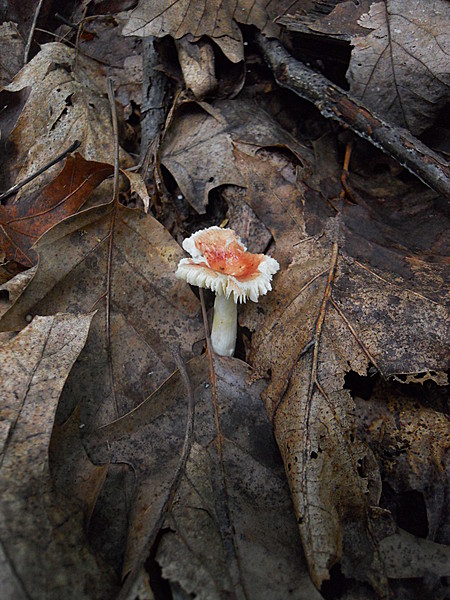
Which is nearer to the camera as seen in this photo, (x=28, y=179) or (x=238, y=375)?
(x=238, y=375)

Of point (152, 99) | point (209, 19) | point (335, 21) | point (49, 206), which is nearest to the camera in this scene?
point (49, 206)

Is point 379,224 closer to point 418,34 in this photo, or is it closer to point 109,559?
point 418,34

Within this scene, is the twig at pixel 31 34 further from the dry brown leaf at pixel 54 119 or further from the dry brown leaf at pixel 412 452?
the dry brown leaf at pixel 412 452

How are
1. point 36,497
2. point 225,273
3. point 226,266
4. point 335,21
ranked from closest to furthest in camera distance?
point 36,497, point 225,273, point 226,266, point 335,21

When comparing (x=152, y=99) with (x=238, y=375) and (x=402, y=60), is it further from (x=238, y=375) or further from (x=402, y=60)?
(x=238, y=375)

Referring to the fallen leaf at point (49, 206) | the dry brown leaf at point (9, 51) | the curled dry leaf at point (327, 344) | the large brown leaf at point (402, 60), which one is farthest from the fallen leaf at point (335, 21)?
the dry brown leaf at point (9, 51)

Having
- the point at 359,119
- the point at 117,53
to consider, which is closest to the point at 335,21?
the point at 359,119

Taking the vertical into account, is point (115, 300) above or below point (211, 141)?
below

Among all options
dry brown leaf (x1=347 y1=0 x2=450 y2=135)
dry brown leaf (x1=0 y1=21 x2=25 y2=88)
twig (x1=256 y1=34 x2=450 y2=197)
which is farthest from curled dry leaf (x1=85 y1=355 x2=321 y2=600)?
dry brown leaf (x1=0 y1=21 x2=25 y2=88)

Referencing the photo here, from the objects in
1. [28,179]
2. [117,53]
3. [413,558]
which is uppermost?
[117,53]
